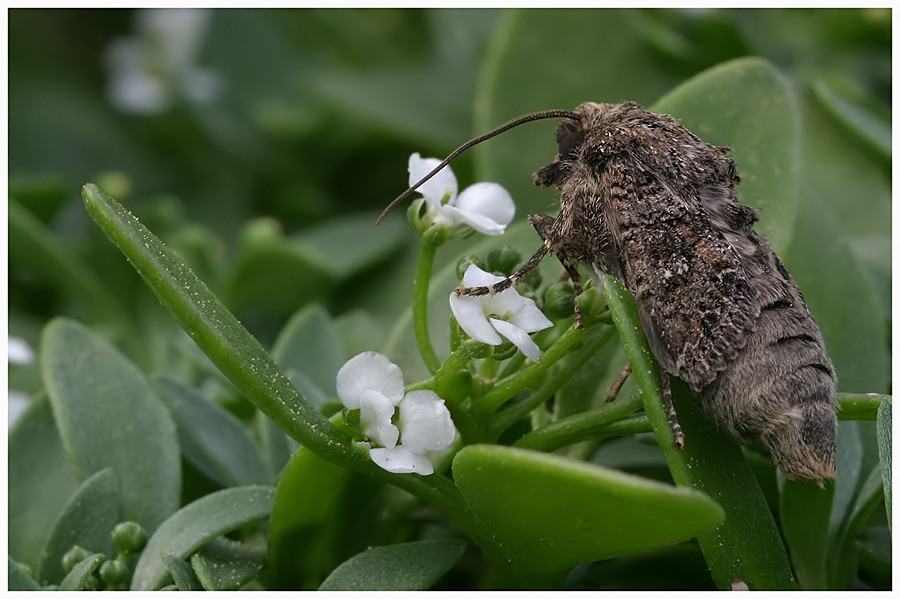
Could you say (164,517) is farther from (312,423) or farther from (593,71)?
(593,71)

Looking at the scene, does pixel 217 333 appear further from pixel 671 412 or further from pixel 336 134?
pixel 336 134

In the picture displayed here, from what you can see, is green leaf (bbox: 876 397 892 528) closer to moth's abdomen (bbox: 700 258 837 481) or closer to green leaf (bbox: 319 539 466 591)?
moth's abdomen (bbox: 700 258 837 481)

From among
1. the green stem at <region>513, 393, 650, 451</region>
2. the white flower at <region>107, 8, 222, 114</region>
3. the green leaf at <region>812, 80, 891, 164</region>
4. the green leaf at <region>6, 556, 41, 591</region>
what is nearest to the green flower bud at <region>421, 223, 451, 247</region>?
the green stem at <region>513, 393, 650, 451</region>

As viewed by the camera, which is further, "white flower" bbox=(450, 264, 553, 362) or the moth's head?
the moth's head

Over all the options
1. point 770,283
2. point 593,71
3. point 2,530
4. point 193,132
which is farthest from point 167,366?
point 770,283

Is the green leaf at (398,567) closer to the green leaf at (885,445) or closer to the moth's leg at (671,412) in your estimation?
the moth's leg at (671,412)
